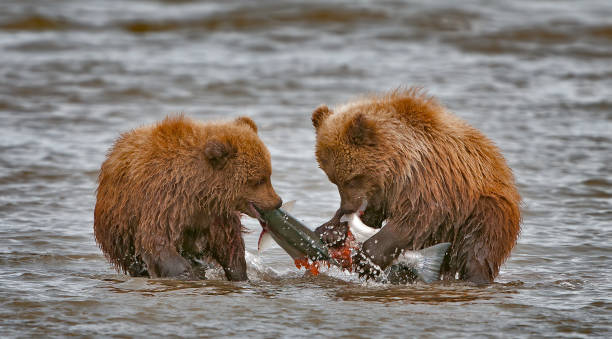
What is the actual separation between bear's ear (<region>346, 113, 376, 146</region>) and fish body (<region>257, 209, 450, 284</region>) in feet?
2.18

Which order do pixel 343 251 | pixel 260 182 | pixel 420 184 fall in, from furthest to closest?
pixel 343 251
pixel 260 182
pixel 420 184

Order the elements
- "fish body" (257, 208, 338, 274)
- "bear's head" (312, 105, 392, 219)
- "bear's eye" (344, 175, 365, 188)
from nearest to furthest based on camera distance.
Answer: "bear's head" (312, 105, 392, 219) → "bear's eye" (344, 175, 365, 188) → "fish body" (257, 208, 338, 274)

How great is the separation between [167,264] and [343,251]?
1445mm

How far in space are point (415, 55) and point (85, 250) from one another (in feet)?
41.6

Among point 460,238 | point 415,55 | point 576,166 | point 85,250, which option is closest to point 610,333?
point 460,238

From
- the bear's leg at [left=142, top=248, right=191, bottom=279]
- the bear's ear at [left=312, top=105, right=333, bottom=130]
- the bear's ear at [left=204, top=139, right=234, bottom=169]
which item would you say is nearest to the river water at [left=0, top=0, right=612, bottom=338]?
the bear's leg at [left=142, top=248, right=191, bottom=279]

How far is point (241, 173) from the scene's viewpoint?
7695 mm

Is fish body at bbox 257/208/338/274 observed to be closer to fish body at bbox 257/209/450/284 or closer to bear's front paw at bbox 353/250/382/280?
fish body at bbox 257/209/450/284

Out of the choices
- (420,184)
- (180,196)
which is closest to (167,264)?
(180,196)

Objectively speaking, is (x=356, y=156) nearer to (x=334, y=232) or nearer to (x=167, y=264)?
(x=334, y=232)

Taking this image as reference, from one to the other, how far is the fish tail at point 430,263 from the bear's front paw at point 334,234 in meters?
0.67

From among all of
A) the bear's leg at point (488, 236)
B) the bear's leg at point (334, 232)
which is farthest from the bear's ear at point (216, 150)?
the bear's leg at point (488, 236)

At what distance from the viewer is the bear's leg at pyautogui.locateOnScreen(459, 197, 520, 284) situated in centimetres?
770

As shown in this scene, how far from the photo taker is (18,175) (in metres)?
Result: 11.5
